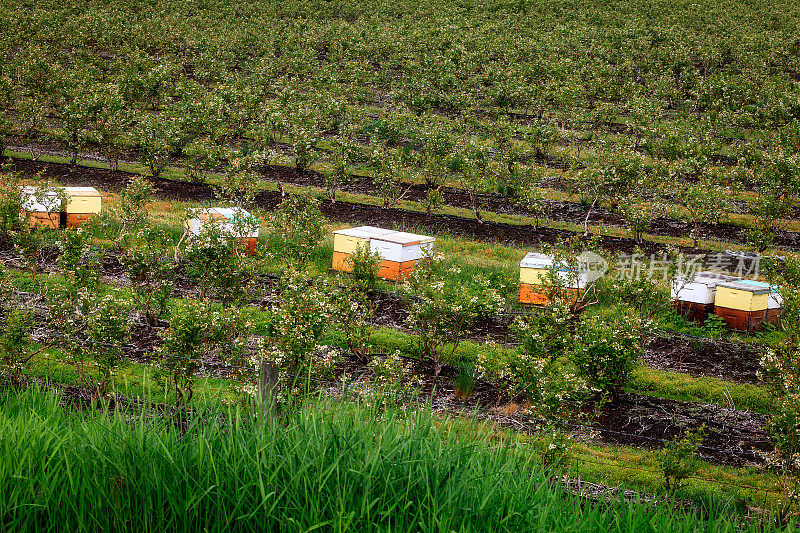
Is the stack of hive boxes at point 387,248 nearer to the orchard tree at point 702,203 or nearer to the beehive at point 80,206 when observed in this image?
the beehive at point 80,206

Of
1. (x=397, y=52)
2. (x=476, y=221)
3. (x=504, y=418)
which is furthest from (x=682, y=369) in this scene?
(x=397, y=52)

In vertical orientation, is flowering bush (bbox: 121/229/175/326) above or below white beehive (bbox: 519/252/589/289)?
below

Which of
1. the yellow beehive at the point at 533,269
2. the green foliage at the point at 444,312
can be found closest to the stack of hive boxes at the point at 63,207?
the green foliage at the point at 444,312

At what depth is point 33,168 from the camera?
33.6 metres

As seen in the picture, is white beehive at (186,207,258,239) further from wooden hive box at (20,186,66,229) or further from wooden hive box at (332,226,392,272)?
wooden hive box at (20,186,66,229)

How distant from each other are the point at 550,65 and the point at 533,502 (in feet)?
150

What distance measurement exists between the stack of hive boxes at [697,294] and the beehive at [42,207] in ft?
57.1

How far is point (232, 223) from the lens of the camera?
20.9 meters

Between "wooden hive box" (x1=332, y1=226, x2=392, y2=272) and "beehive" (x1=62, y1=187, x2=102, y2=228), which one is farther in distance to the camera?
"beehive" (x1=62, y1=187, x2=102, y2=228)

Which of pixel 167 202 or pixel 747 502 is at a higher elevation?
pixel 167 202

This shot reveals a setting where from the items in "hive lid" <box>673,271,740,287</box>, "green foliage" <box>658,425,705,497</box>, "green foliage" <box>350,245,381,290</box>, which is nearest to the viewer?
→ "green foliage" <box>658,425,705,497</box>

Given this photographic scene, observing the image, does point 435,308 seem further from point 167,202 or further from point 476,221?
point 167,202

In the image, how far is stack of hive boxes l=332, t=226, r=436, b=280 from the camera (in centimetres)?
2091

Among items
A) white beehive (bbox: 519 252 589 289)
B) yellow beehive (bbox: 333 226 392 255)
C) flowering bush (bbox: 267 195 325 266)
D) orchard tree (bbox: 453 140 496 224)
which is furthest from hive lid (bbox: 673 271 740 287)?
flowering bush (bbox: 267 195 325 266)
